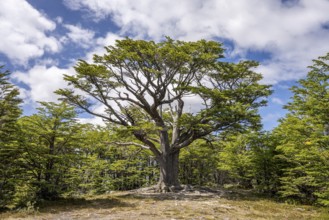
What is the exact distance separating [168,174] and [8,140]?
39.2 feet

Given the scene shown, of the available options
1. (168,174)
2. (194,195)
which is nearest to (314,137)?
(194,195)

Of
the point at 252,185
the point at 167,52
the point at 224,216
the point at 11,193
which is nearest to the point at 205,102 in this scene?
the point at 167,52

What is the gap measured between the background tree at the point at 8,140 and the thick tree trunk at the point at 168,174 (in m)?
10.8

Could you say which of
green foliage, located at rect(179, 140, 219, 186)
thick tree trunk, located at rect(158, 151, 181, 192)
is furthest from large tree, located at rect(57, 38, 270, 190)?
green foliage, located at rect(179, 140, 219, 186)

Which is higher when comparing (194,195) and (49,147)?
(49,147)

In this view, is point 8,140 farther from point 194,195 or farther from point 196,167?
point 196,167

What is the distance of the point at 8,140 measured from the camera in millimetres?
12438

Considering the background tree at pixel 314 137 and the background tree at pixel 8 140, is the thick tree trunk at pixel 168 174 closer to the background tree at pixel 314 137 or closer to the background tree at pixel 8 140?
the background tree at pixel 314 137

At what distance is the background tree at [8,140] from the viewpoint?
39.9 feet

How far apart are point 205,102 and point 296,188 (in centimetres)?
864

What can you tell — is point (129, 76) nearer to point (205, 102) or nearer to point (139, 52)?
point (139, 52)

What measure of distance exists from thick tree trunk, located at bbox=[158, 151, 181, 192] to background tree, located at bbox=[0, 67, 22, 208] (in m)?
10.8

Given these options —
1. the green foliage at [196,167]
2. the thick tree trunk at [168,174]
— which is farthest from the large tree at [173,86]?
the green foliage at [196,167]

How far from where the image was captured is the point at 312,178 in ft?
45.4
